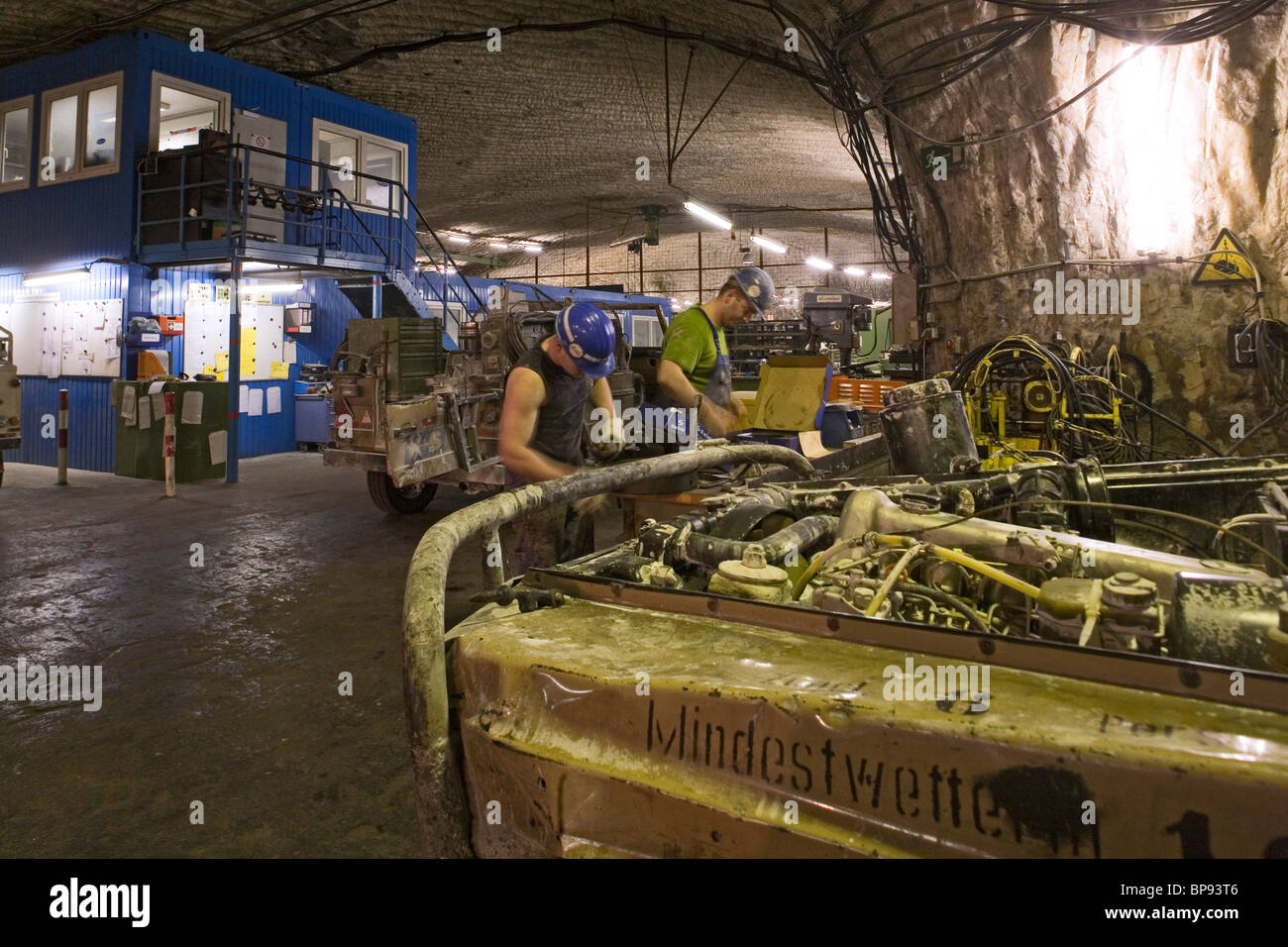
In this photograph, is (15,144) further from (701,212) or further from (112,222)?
(701,212)

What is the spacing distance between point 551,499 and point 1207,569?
5.21ft

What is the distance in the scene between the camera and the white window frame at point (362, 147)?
1317 cm

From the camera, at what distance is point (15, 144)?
12531 millimetres

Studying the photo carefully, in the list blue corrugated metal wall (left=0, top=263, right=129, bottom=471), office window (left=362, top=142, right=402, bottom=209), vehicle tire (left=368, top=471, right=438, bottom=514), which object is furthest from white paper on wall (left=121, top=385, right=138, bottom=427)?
office window (left=362, top=142, right=402, bottom=209)

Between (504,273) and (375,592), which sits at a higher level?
(504,273)

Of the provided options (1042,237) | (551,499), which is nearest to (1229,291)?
(1042,237)

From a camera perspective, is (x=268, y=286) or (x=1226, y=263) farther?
(x=268, y=286)

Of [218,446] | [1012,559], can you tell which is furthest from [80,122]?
[1012,559]

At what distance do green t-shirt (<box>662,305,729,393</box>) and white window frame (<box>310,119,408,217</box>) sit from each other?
9332 millimetres

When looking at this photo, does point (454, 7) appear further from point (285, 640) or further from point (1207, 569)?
point (1207, 569)

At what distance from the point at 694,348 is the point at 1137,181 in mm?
5808

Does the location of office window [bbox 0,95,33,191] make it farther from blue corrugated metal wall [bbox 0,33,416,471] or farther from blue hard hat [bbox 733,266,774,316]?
blue hard hat [bbox 733,266,774,316]

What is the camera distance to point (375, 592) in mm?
5492

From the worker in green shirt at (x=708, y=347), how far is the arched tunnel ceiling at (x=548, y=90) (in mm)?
6437
